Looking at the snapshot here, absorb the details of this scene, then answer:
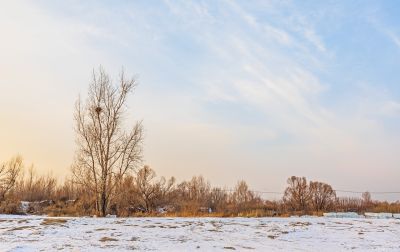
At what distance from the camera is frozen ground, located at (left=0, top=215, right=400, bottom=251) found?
8336 mm

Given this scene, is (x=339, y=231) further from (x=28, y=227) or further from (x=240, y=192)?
(x=240, y=192)

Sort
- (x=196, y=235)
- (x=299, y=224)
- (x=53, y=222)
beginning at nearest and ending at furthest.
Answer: (x=196, y=235)
(x=53, y=222)
(x=299, y=224)

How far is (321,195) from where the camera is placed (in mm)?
25781

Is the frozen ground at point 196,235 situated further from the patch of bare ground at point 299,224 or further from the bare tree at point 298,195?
the bare tree at point 298,195

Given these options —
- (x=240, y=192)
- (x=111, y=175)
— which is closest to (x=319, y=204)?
(x=240, y=192)

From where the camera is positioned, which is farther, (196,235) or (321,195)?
(321,195)

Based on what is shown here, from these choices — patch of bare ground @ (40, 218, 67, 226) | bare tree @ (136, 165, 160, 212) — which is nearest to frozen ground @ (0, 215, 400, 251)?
patch of bare ground @ (40, 218, 67, 226)

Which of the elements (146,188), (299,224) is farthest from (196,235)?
(146,188)

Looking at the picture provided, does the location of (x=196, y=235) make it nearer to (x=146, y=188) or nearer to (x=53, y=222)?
(x=53, y=222)

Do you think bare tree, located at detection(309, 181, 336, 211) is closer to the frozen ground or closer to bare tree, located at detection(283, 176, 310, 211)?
bare tree, located at detection(283, 176, 310, 211)

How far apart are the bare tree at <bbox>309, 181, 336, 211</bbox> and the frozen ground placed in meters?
13.0

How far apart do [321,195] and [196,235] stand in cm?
1801

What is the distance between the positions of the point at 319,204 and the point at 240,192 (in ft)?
31.9

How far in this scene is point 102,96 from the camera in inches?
763
